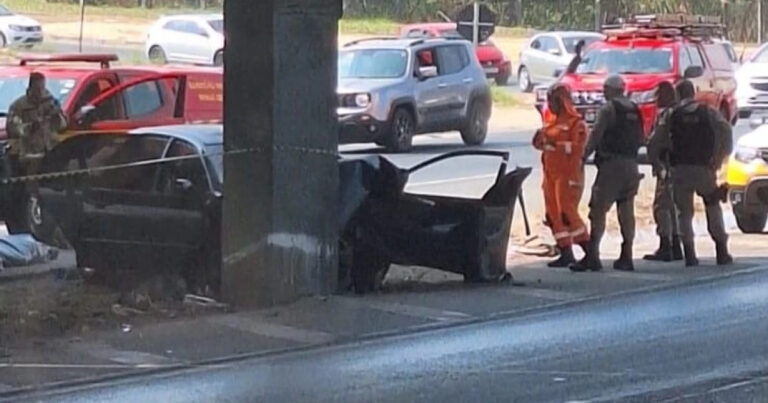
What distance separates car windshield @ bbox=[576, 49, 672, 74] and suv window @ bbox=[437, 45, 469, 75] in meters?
2.38

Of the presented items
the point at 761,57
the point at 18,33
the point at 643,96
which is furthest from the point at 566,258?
the point at 18,33

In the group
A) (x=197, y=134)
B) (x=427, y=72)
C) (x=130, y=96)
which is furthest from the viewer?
(x=427, y=72)

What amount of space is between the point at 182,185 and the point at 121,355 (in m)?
2.74

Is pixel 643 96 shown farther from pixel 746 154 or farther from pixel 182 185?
pixel 182 185

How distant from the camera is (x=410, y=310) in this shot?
13742 millimetres

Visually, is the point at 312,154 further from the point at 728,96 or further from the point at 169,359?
the point at 728,96

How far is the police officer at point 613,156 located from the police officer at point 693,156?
43 cm

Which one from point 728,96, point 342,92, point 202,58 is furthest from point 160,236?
point 202,58

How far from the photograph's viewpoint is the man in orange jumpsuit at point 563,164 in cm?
1588

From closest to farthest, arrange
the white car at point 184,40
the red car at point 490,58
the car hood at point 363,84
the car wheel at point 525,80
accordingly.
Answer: the car hood at point 363,84 < the white car at point 184,40 < the red car at point 490,58 < the car wheel at point 525,80

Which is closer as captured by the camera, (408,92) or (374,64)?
(408,92)

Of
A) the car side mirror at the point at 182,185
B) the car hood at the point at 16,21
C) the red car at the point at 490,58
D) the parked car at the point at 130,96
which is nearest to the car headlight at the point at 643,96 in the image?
the parked car at the point at 130,96

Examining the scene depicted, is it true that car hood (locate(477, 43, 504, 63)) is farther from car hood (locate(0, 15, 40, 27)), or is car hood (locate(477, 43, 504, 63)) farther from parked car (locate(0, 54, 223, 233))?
parked car (locate(0, 54, 223, 233))

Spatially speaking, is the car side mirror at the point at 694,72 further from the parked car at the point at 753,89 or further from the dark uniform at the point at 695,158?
the dark uniform at the point at 695,158
